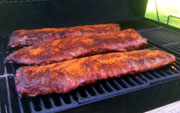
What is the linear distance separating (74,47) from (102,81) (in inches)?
29.0

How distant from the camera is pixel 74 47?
2.79 metres

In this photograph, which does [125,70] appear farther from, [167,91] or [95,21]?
[95,21]

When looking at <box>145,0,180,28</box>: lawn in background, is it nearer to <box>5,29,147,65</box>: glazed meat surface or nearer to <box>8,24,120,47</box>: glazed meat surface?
<box>8,24,120,47</box>: glazed meat surface

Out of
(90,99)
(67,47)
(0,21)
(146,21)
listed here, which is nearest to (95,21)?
(146,21)

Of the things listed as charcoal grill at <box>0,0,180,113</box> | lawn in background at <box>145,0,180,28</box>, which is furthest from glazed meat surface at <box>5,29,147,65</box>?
lawn in background at <box>145,0,180,28</box>

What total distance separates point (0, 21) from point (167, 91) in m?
2.92

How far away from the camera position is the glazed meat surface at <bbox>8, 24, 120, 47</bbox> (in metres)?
3.02

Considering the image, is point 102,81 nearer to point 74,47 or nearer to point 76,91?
point 76,91

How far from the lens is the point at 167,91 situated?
7.86 feet

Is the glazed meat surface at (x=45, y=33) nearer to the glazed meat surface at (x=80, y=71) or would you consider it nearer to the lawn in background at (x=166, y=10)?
the glazed meat surface at (x=80, y=71)

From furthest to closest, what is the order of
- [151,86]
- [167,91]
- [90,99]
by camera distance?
[167,91], [151,86], [90,99]

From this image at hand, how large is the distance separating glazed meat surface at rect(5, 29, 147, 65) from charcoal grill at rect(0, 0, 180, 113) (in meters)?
0.24

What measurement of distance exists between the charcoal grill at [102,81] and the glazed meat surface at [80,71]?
98 millimetres

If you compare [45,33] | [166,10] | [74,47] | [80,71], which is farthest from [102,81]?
[166,10]
